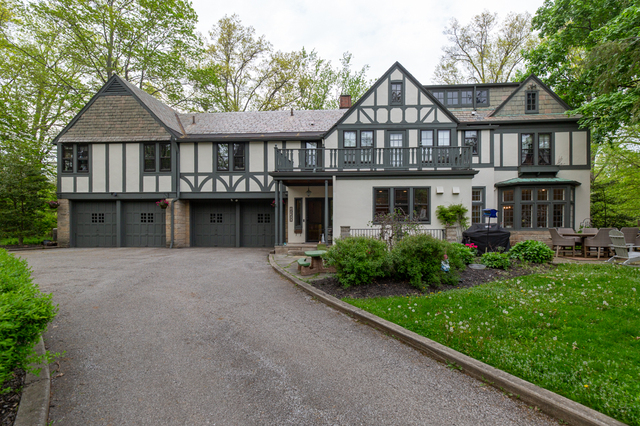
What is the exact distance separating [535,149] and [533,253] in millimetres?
9342

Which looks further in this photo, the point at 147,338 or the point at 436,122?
the point at 436,122

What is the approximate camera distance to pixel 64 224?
1548 cm

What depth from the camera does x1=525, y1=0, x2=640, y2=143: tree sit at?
35.4ft

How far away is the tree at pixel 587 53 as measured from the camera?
10.8 metres

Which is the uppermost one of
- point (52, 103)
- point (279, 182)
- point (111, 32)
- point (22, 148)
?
point (111, 32)

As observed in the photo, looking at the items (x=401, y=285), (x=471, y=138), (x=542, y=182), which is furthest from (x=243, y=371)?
(x=542, y=182)

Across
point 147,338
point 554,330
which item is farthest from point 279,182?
point 554,330

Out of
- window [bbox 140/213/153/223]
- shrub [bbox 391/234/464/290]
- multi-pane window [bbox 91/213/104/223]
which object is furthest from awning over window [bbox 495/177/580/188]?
multi-pane window [bbox 91/213/104/223]

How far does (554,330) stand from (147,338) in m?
5.75

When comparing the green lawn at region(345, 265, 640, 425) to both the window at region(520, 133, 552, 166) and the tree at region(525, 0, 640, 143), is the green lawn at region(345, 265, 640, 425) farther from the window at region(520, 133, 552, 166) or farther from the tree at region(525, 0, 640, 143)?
the window at region(520, 133, 552, 166)

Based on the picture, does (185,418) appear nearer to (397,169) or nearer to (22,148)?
(397,169)

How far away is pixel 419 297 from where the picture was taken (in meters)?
5.61

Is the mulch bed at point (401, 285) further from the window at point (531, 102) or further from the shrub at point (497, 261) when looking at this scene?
the window at point (531, 102)

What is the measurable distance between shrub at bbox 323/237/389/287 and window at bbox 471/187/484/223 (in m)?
10.6
